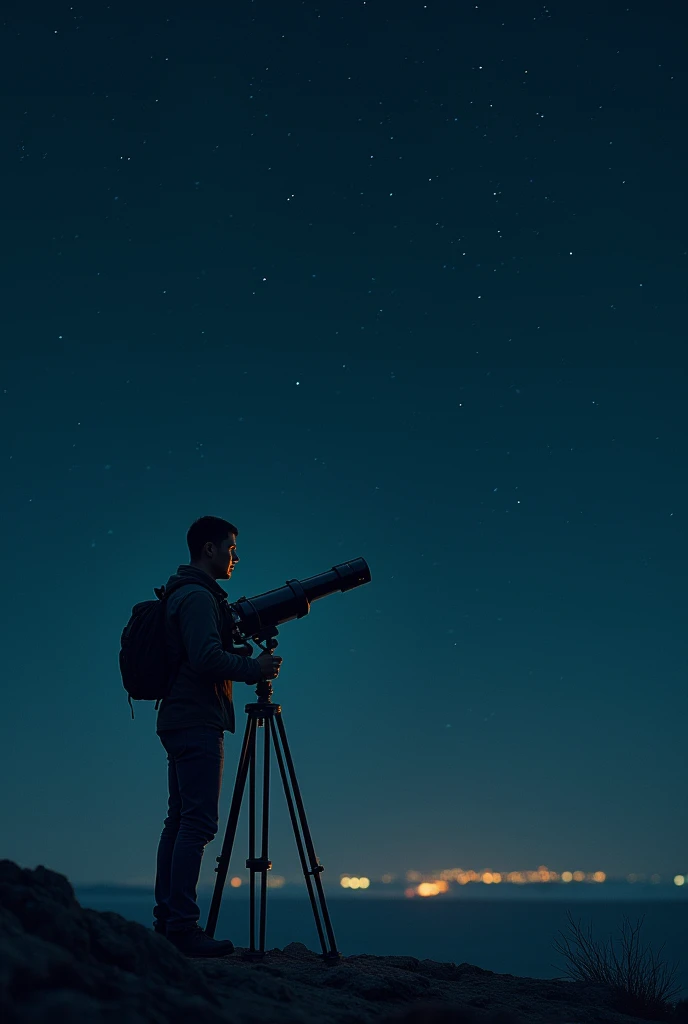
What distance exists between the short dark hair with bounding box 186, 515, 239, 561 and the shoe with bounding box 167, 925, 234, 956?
6.94 feet

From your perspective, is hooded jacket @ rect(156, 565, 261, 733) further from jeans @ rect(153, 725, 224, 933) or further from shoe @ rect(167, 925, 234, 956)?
shoe @ rect(167, 925, 234, 956)

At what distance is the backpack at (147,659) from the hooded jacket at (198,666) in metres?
0.04

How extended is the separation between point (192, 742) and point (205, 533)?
129cm

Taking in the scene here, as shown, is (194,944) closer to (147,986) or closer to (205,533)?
(147,986)

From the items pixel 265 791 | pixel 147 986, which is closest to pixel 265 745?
pixel 265 791

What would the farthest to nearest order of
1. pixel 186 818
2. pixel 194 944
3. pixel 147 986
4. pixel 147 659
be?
pixel 147 659, pixel 186 818, pixel 194 944, pixel 147 986

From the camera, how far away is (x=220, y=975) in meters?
3.53

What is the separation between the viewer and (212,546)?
5.10 meters

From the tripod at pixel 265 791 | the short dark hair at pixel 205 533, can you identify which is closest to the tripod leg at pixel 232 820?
the tripod at pixel 265 791

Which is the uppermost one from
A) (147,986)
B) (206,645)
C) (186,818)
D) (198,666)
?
(206,645)

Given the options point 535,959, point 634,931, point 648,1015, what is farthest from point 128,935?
point 535,959

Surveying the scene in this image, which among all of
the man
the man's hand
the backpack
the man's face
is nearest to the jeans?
the man

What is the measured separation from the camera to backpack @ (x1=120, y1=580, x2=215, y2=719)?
184 inches

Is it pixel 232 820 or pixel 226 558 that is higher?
pixel 226 558
